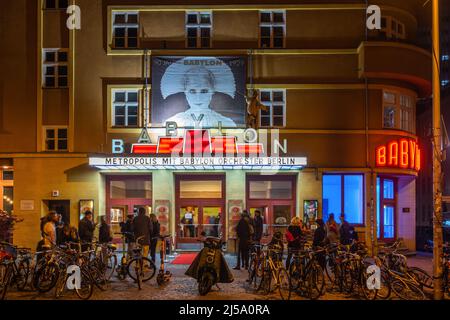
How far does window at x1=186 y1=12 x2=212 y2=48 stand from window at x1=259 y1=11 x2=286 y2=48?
2.27 meters

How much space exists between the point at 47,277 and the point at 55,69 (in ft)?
39.6

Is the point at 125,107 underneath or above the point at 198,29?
underneath

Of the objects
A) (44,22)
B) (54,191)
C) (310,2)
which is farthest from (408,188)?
(44,22)

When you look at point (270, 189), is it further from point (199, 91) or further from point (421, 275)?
point (421, 275)

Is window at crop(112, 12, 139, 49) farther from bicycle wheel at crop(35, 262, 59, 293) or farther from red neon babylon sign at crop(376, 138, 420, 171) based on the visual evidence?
bicycle wheel at crop(35, 262, 59, 293)

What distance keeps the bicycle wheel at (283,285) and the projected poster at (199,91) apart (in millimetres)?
10430

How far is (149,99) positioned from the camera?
2177 centimetres

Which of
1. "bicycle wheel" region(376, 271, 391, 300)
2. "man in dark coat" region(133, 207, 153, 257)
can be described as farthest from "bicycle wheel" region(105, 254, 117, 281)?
"bicycle wheel" region(376, 271, 391, 300)

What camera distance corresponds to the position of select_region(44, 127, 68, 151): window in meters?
21.8

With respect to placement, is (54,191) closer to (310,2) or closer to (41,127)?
(41,127)

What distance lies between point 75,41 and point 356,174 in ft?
43.4

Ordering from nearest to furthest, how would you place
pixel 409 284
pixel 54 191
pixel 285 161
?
pixel 409 284
pixel 285 161
pixel 54 191

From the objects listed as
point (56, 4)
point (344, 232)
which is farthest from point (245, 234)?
point (56, 4)

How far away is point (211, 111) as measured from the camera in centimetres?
2166
